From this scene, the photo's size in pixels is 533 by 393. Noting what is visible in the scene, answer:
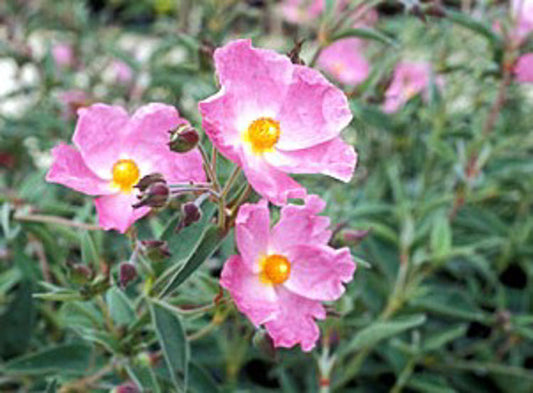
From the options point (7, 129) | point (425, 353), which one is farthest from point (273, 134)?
point (7, 129)

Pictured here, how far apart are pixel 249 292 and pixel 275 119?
0.20m

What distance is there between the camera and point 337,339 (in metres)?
1.28

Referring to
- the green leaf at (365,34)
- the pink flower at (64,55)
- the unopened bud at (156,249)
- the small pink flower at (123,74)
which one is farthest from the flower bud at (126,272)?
the pink flower at (64,55)

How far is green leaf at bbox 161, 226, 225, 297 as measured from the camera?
0.82 meters

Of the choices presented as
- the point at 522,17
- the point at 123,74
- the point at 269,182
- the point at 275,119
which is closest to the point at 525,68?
the point at 522,17

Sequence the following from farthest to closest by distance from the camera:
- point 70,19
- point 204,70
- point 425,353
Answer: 1. point 70,19
2. point 425,353
3. point 204,70

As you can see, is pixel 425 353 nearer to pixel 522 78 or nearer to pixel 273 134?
pixel 522 78

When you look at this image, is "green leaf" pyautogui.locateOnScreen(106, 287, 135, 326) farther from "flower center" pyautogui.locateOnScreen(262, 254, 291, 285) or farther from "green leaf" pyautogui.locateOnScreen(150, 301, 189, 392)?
"flower center" pyautogui.locateOnScreen(262, 254, 291, 285)

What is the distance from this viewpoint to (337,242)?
1036 millimetres

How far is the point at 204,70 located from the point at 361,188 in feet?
1.87

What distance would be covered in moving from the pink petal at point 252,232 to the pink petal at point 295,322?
2.2 inches

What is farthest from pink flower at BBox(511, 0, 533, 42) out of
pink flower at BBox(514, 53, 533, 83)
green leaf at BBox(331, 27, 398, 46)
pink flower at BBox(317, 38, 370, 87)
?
pink flower at BBox(317, 38, 370, 87)

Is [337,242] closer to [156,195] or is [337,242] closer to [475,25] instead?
[156,195]

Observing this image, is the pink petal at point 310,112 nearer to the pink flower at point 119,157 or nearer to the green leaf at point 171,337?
the pink flower at point 119,157
